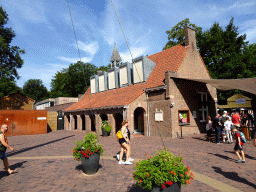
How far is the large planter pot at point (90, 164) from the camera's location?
6152 mm

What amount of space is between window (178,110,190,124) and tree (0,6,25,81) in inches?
984

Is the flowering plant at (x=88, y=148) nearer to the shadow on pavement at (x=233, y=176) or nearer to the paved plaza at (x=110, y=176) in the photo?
the paved plaza at (x=110, y=176)

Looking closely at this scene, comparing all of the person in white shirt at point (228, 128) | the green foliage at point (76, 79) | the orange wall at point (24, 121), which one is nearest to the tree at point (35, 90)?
the green foliage at point (76, 79)

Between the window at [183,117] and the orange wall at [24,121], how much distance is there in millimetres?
17746

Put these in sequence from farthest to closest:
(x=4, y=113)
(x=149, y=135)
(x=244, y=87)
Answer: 1. (x=4, y=113)
2. (x=149, y=135)
3. (x=244, y=87)

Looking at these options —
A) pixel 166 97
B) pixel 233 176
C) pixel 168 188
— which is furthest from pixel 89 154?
pixel 166 97

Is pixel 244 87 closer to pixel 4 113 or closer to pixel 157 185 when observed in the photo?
pixel 157 185

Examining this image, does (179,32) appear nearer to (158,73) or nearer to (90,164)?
(158,73)

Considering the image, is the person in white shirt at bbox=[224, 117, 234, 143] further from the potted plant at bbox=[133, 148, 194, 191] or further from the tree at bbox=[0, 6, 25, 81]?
the tree at bbox=[0, 6, 25, 81]

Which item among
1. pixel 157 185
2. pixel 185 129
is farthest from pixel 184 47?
pixel 157 185

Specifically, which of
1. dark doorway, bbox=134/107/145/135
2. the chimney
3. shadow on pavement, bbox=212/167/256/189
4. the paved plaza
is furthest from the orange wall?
shadow on pavement, bbox=212/167/256/189

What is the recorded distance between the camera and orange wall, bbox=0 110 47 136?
22.0 meters

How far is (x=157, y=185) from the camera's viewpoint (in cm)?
344

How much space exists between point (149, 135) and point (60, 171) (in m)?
11.0
